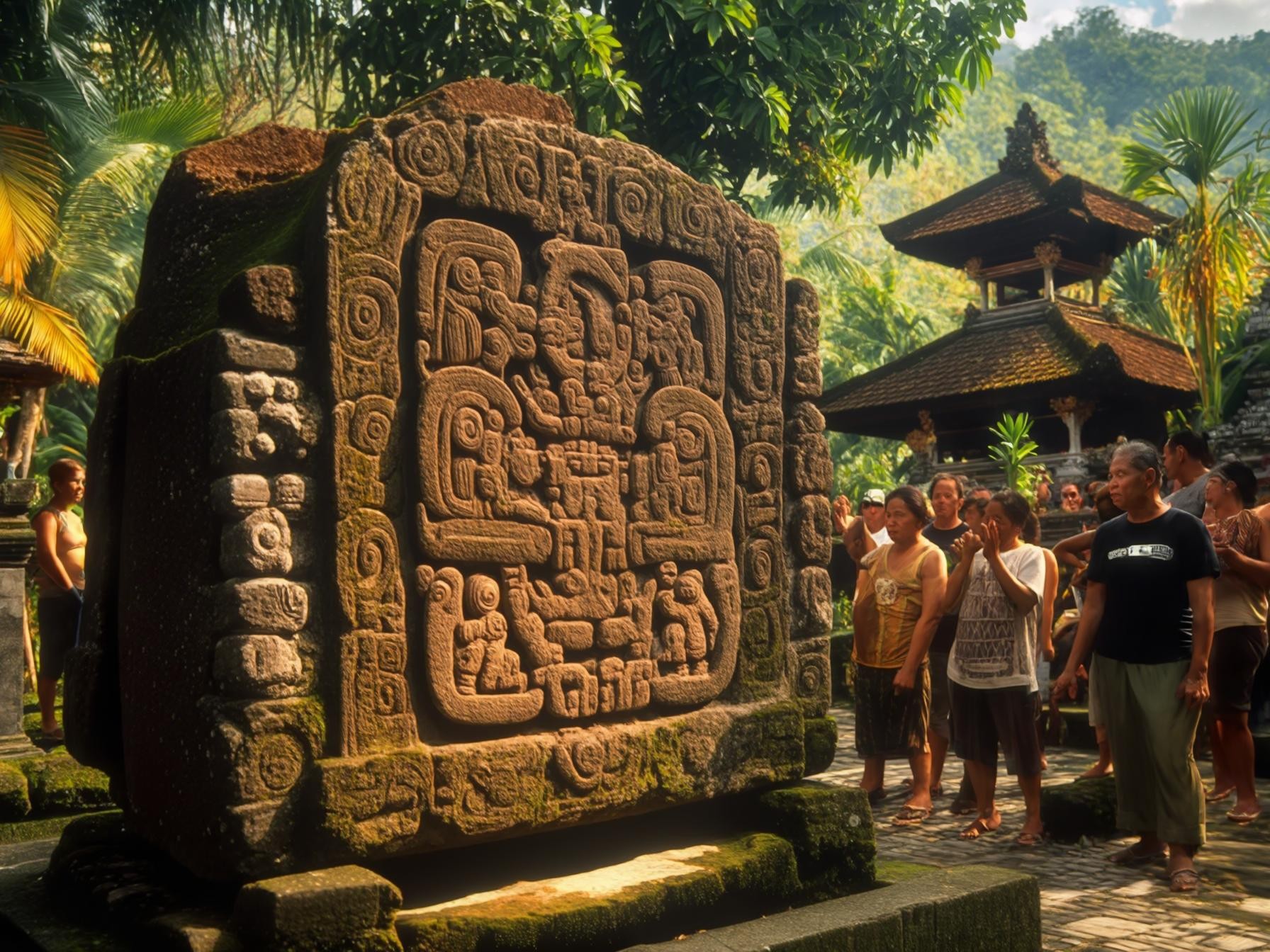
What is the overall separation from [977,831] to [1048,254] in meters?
15.5

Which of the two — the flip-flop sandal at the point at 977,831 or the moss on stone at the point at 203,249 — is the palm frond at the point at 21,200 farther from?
the flip-flop sandal at the point at 977,831

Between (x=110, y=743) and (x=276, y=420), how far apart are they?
4.03ft

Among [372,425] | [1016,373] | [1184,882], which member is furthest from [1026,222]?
[372,425]

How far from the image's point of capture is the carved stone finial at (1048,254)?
765 inches

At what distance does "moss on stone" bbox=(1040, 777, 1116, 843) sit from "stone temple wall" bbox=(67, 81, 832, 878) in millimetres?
1477

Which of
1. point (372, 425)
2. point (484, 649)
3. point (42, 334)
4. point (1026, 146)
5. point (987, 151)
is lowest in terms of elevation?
point (484, 649)

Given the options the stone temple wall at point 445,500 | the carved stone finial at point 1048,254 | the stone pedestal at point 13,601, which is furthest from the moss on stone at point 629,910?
the carved stone finial at point 1048,254

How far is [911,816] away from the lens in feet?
19.2

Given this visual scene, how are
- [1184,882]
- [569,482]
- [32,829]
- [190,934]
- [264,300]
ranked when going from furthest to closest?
[32,829] → [1184,882] → [569,482] → [264,300] → [190,934]

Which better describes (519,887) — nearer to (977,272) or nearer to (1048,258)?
(1048,258)

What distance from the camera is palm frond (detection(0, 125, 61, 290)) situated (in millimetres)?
11070

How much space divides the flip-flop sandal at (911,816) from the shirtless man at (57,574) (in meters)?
4.26

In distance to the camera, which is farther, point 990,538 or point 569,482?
point 990,538

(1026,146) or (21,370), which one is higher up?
(1026,146)
